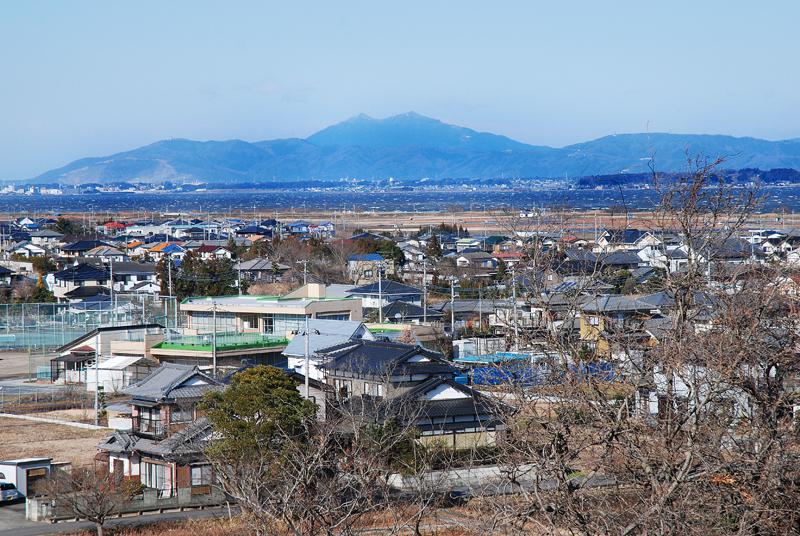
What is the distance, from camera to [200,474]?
10125mm

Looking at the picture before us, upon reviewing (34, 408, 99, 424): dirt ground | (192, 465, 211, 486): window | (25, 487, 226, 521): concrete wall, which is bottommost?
(34, 408, 99, 424): dirt ground

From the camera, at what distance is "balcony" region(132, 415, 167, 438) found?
1094 centimetres

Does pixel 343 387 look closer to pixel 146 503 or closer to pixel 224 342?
pixel 146 503

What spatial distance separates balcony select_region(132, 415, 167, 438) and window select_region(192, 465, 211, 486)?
83cm

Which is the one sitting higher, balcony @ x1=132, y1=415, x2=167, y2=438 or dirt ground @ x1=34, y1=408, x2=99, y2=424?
balcony @ x1=132, y1=415, x2=167, y2=438

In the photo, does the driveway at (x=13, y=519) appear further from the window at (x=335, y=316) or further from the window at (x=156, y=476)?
the window at (x=335, y=316)

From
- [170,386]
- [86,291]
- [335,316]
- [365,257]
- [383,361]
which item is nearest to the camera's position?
[170,386]

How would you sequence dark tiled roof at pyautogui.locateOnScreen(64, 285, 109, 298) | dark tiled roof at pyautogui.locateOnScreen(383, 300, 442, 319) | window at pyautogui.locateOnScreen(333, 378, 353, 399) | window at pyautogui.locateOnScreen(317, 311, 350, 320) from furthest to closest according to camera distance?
1. dark tiled roof at pyautogui.locateOnScreen(64, 285, 109, 298)
2. dark tiled roof at pyautogui.locateOnScreen(383, 300, 442, 319)
3. window at pyautogui.locateOnScreen(317, 311, 350, 320)
4. window at pyautogui.locateOnScreen(333, 378, 353, 399)

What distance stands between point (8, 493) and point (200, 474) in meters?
1.71

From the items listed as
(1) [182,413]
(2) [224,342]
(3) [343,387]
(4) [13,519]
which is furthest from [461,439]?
(2) [224,342]

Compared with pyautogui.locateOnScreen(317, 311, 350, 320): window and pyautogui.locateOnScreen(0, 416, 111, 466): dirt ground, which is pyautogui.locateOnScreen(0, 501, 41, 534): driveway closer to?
Answer: pyautogui.locateOnScreen(0, 416, 111, 466): dirt ground

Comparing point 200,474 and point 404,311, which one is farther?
point 404,311

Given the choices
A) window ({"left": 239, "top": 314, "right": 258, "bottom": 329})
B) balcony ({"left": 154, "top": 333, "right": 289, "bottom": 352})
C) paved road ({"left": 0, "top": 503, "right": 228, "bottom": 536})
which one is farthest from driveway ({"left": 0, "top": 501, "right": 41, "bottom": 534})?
window ({"left": 239, "top": 314, "right": 258, "bottom": 329})

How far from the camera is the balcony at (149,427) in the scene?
10938mm
